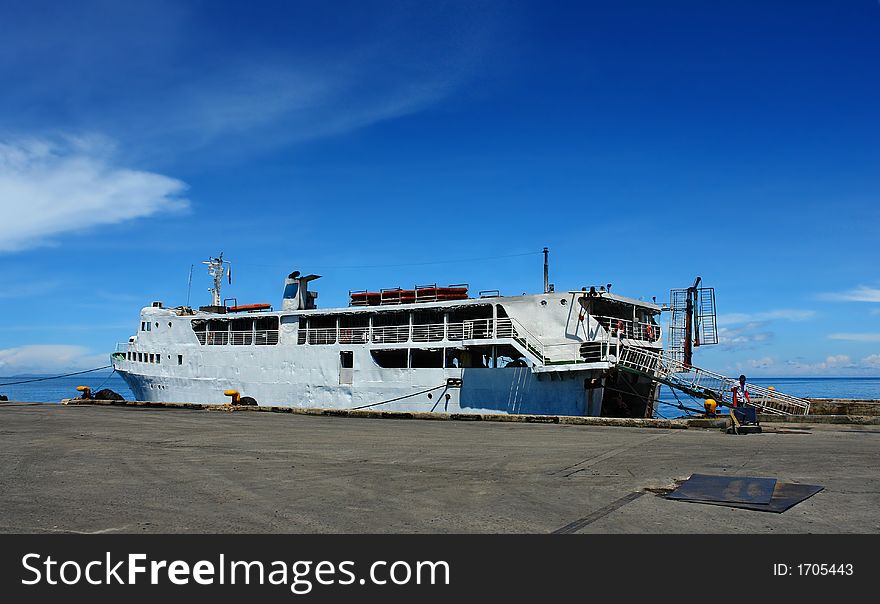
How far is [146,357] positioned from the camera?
39219 mm

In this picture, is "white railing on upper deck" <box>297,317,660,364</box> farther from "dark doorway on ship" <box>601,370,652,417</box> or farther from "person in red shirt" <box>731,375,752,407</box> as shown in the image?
"person in red shirt" <box>731,375,752,407</box>

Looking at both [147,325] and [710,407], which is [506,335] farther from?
[147,325]

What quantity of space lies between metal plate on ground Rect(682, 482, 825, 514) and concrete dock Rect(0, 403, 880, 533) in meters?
0.16

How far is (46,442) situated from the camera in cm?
1505

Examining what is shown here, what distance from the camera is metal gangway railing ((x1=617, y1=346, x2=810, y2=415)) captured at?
2317 centimetres

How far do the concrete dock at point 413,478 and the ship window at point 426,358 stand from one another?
42.0ft

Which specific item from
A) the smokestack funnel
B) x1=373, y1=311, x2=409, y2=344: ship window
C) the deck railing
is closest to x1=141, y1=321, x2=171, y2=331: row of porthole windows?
the deck railing

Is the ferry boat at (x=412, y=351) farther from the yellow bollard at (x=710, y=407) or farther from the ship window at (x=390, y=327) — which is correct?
the yellow bollard at (x=710, y=407)

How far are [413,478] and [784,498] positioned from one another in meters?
5.04

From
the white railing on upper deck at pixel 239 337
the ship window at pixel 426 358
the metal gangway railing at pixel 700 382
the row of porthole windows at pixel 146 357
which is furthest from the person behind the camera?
the row of porthole windows at pixel 146 357

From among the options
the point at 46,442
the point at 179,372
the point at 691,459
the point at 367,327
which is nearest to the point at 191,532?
the point at 691,459

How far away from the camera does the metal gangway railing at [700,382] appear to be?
23172 mm

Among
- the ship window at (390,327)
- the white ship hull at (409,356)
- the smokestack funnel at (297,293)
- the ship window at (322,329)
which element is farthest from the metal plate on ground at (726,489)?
the smokestack funnel at (297,293)

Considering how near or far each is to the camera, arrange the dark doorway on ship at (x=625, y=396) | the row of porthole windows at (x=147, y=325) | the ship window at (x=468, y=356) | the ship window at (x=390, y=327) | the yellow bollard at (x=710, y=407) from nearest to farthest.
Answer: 1. the yellow bollard at (x=710, y=407)
2. the dark doorway on ship at (x=625, y=396)
3. the ship window at (x=468, y=356)
4. the ship window at (x=390, y=327)
5. the row of porthole windows at (x=147, y=325)
